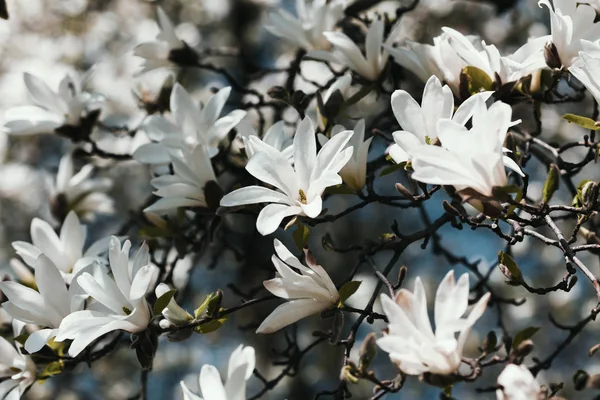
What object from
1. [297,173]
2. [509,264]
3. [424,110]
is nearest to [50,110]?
[297,173]

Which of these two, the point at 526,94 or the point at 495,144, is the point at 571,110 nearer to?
the point at 526,94

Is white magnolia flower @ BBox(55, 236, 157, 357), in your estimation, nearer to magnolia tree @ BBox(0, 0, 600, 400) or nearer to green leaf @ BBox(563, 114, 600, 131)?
magnolia tree @ BBox(0, 0, 600, 400)

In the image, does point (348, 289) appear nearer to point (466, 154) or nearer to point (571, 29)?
point (466, 154)

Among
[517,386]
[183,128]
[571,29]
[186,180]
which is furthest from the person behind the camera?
[183,128]

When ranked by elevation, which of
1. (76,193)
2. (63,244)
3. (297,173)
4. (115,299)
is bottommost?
(76,193)

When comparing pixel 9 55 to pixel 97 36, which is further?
pixel 9 55

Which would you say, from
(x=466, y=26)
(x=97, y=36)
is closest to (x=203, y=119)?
(x=466, y=26)

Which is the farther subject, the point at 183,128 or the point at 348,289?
the point at 183,128
